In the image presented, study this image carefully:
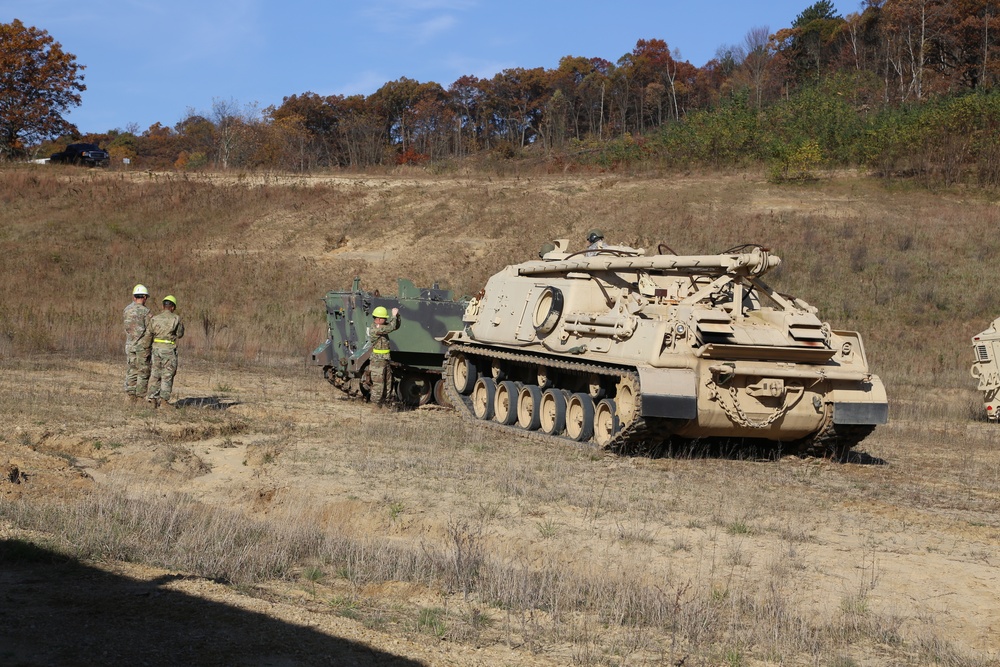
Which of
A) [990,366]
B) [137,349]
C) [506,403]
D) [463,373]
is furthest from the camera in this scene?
[990,366]

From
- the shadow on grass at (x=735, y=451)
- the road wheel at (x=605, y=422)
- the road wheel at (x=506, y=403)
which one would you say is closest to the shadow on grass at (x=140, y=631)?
the road wheel at (x=605, y=422)

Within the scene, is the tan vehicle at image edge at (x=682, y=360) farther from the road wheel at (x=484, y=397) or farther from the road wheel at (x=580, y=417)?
the road wheel at (x=484, y=397)

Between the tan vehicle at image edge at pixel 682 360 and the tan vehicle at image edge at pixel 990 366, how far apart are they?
20.3 feet

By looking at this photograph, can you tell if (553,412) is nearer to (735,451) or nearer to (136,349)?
(735,451)

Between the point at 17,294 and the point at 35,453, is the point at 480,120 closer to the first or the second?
the point at 17,294

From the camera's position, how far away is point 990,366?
64.9ft

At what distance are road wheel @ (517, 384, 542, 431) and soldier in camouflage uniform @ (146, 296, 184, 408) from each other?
4881 mm

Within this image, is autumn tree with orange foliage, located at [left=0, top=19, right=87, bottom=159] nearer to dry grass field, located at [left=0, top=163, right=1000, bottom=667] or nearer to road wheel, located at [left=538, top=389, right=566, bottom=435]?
dry grass field, located at [left=0, top=163, right=1000, bottom=667]

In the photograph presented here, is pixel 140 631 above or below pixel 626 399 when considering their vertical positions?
above

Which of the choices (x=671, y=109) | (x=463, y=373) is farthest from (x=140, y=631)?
(x=671, y=109)

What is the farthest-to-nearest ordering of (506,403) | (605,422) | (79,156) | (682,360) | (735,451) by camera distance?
(79,156) < (506,403) < (735,451) < (605,422) < (682,360)

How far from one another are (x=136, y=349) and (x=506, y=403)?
5335 millimetres

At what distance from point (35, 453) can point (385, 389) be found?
764cm

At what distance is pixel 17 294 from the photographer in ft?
121
